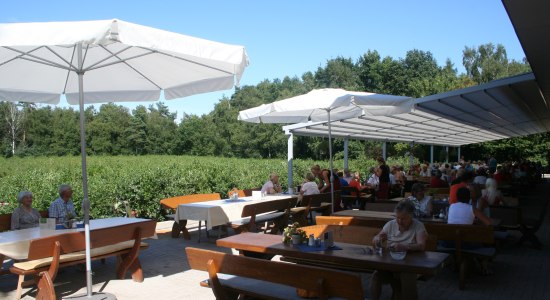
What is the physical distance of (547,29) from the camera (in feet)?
16.9

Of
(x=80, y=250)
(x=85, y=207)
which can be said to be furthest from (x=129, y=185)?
(x=85, y=207)

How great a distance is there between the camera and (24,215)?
6.04 metres

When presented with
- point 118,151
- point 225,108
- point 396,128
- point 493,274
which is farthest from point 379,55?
point 493,274

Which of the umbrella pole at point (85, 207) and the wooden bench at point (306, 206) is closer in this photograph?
the umbrella pole at point (85, 207)

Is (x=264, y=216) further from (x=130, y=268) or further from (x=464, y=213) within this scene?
(x=464, y=213)

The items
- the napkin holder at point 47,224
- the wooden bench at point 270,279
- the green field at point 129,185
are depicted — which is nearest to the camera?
the wooden bench at point 270,279

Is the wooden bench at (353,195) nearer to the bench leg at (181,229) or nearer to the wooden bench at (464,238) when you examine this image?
the bench leg at (181,229)

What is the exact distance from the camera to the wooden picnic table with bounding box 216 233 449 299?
3.72 meters

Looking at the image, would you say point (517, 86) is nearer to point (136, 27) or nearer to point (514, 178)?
point (136, 27)

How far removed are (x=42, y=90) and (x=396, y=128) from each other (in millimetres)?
11913

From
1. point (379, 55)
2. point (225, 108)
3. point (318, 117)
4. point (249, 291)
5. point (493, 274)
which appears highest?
point (379, 55)

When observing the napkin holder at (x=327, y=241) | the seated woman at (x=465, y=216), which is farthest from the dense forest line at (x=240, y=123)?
the napkin holder at (x=327, y=241)

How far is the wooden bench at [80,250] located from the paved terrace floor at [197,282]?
0.28 meters

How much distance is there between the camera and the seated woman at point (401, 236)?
428 cm
